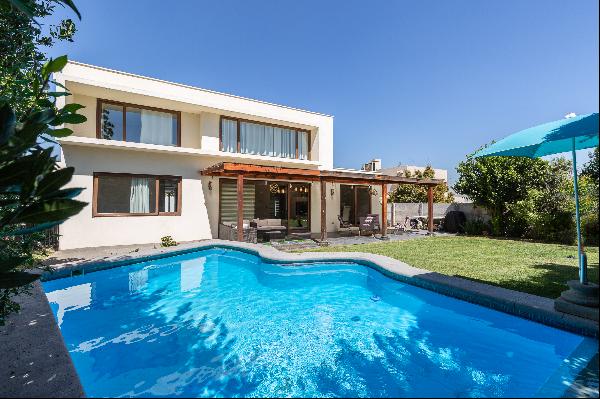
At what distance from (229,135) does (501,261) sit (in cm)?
1309

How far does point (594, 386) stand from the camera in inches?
129

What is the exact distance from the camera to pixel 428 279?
6.96m

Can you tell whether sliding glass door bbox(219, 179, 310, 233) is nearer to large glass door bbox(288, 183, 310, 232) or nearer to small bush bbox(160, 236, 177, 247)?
large glass door bbox(288, 183, 310, 232)

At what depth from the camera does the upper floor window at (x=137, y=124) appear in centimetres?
1277

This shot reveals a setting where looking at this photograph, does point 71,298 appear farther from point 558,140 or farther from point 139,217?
point 558,140

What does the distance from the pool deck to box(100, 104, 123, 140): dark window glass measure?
5284 millimetres

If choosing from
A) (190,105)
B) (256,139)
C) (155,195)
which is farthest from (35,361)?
(256,139)

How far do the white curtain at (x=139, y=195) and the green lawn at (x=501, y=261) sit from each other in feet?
27.1

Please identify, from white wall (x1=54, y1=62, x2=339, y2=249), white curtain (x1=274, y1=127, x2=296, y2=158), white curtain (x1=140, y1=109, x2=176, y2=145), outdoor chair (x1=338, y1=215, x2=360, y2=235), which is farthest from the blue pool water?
white curtain (x1=274, y1=127, x2=296, y2=158)

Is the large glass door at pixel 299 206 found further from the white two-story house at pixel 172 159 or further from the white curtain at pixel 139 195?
the white curtain at pixel 139 195

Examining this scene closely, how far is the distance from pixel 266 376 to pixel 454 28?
12.7m

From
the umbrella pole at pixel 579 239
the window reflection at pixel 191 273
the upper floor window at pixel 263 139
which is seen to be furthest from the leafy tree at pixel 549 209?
the window reflection at pixel 191 273

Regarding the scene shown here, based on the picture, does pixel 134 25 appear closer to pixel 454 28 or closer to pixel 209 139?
pixel 209 139

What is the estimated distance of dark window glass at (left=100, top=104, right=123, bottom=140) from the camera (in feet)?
41.7
